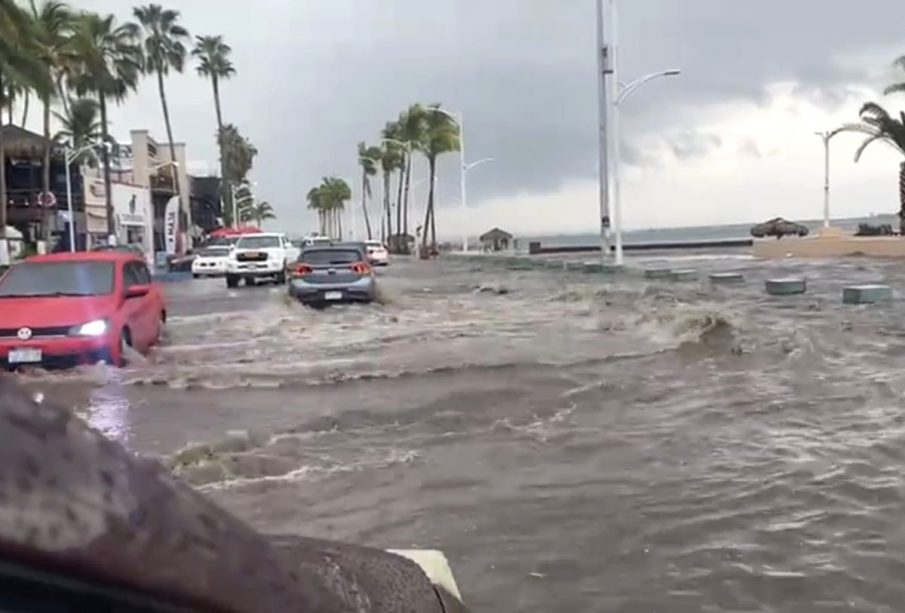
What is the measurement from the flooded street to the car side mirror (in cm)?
95

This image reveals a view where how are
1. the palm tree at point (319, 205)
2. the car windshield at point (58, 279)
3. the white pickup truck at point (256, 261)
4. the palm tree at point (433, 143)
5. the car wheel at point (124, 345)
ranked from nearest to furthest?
the car wheel at point (124, 345) → the car windshield at point (58, 279) → the white pickup truck at point (256, 261) → the palm tree at point (433, 143) → the palm tree at point (319, 205)

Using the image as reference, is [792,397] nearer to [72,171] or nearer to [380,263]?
[380,263]

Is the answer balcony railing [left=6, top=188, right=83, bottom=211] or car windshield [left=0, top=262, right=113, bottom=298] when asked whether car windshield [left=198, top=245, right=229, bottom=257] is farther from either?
car windshield [left=0, top=262, right=113, bottom=298]

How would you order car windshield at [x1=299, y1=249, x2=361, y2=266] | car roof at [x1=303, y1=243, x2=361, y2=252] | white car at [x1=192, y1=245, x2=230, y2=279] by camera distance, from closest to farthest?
1. car windshield at [x1=299, y1=249, x2=361, y2=266]
2. car roof at [x1=303, y1=243, x2=361, y2=252]
3. white car at [x1=192, y1=245, x2=230, y2=279]

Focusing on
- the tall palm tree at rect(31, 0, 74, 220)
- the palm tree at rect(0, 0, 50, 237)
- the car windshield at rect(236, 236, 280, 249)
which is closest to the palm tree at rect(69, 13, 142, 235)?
the tall palm tree at rect(31, 0, 74, 220)

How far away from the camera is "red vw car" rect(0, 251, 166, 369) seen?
12.9 metres

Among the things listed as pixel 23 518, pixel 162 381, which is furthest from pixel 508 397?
pixel 23 518

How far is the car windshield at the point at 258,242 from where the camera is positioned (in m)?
38.8

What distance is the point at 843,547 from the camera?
550cm

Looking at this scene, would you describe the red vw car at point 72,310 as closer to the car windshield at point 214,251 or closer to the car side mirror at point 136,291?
the car side mirror at point 136,291

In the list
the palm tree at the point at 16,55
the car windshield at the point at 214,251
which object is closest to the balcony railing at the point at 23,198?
the car windshield at the point at 214,251

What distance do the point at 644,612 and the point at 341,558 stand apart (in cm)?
270

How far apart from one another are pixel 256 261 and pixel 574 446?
30714mm

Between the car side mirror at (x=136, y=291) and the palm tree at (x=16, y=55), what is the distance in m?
26.6
